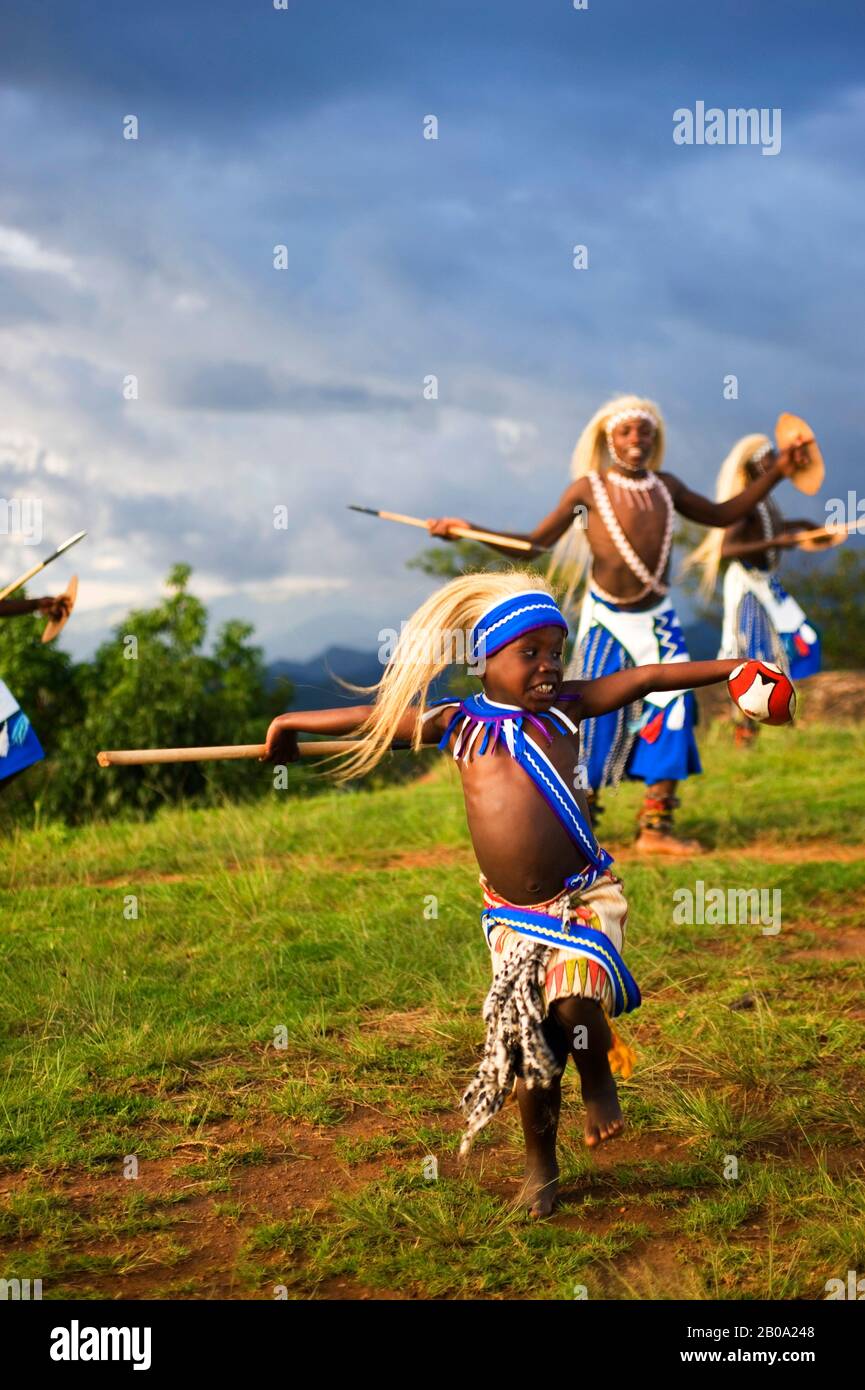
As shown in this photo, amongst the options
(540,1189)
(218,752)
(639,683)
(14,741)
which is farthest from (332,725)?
(14,741)

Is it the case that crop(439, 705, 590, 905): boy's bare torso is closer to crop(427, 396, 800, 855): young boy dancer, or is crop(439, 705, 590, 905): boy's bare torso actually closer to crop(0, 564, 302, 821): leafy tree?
crop(427, 396, 800, 855): young boy dancer

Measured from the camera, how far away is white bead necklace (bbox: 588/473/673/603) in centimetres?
649

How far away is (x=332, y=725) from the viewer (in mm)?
3451

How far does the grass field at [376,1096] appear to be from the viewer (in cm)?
294

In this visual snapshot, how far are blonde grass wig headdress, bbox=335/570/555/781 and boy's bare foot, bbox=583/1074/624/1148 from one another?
0.91 meters

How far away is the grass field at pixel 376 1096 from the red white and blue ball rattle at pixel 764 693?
3.37 feet

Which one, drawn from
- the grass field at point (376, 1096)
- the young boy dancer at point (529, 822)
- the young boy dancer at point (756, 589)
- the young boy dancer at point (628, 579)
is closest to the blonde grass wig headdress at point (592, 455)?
the young boy dancer at point (628, 579)

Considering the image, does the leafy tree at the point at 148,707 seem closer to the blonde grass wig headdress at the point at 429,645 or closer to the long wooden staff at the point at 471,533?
the long wooden staff at the point at 471,533

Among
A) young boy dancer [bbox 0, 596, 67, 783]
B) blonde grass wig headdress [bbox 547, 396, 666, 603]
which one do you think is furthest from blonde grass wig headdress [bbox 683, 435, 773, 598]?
young boy dancer [bbox 0, 596, 67, 783]

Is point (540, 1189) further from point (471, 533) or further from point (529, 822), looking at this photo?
point (471, 533)
